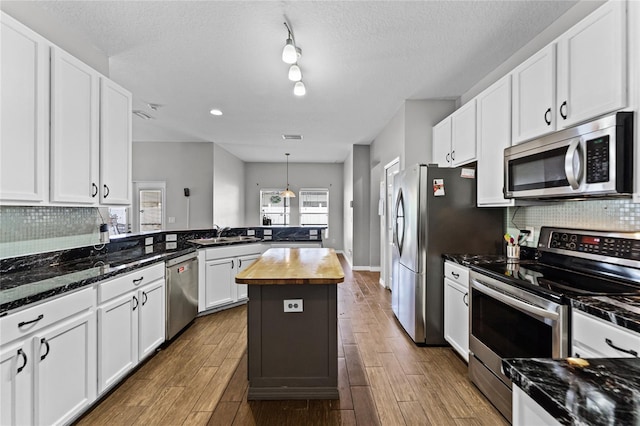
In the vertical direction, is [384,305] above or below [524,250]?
below

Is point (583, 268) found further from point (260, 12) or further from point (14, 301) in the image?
point (14, 301)

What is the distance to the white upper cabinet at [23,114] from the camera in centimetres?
166

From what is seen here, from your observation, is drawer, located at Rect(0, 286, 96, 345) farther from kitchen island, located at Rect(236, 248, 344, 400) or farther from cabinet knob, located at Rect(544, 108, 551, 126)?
cabinet knob, located at Rect(544, 108, 551, 126)

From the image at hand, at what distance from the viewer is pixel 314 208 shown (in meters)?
9.21

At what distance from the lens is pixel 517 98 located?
87.4 inches

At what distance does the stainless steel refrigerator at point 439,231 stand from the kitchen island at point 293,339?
3.90 feet

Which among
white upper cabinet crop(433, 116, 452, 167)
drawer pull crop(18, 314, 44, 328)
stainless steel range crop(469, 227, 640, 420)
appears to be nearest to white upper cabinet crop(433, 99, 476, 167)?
white upper cabinet crop(433, 116, 452, 167)

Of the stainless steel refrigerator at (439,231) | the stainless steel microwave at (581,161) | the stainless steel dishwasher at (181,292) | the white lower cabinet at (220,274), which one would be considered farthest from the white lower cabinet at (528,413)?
the white lower cabinet at (220,274)

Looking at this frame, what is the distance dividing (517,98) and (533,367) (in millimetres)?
2178

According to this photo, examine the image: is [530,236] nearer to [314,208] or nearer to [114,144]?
[114,144]

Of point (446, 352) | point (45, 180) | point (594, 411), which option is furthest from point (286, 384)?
point (45, 180)

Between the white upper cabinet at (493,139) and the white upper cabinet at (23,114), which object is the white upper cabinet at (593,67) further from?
the white upper cabinet at (23,114)

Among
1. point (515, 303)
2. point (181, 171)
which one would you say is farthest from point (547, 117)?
point (181, 171)

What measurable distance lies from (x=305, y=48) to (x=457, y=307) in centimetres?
269
